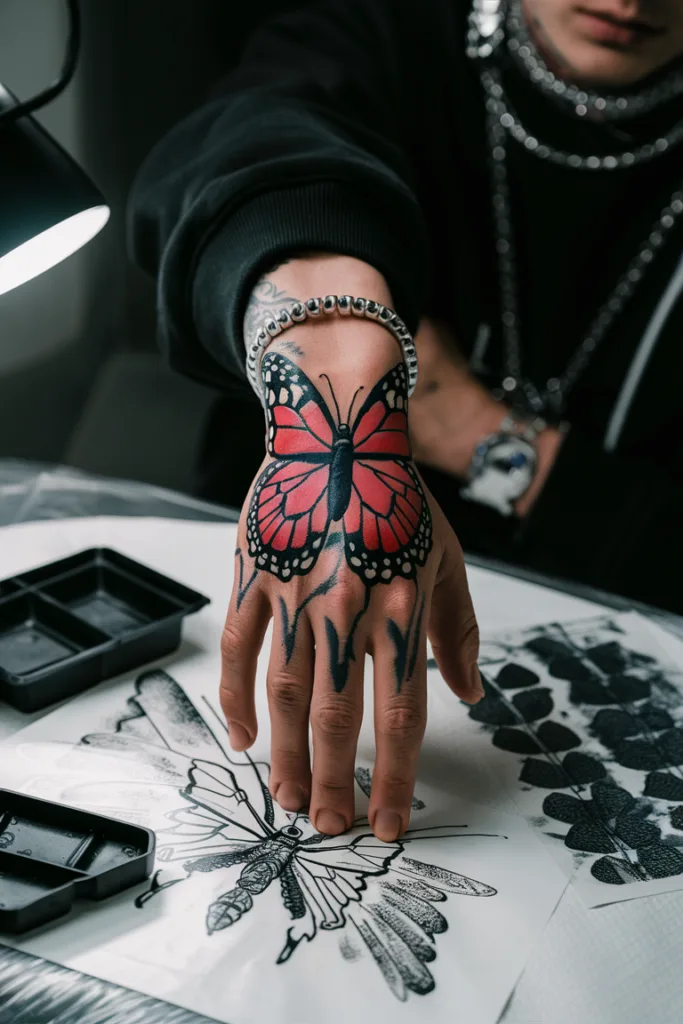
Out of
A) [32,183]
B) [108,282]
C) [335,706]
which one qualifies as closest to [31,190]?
[32,183]

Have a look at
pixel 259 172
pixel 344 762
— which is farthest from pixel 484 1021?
pixel 259 172

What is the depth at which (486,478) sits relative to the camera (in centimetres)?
113

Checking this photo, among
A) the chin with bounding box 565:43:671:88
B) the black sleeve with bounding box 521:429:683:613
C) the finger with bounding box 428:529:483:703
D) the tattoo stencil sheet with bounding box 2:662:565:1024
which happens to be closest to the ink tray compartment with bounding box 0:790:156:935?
the tattoo stencil sheet with bounding box 2:662:565:1024

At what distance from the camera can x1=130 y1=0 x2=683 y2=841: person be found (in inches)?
24.1

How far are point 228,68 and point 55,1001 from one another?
1.35m

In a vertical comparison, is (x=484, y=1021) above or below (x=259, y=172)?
below

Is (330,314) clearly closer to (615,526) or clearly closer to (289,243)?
(289,243)

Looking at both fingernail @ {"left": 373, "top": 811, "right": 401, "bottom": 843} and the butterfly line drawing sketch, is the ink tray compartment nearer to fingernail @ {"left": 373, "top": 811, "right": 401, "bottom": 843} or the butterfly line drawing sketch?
the butterfly line drawing sketch

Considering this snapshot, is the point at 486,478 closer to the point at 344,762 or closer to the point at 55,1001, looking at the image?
the point at 344,762

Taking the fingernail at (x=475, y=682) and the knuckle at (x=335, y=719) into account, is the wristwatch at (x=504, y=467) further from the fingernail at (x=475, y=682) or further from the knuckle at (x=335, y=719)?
the knuckle at (x=335, y=719)

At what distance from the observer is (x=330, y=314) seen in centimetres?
71

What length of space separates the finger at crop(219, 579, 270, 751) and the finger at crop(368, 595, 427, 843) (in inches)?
3.1

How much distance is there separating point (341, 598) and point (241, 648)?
0.07 metres

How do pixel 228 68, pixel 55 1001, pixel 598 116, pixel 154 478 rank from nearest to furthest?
pixel 55 1001 < pixel 598 116 < pixel 228 68 < pixel 154 478
